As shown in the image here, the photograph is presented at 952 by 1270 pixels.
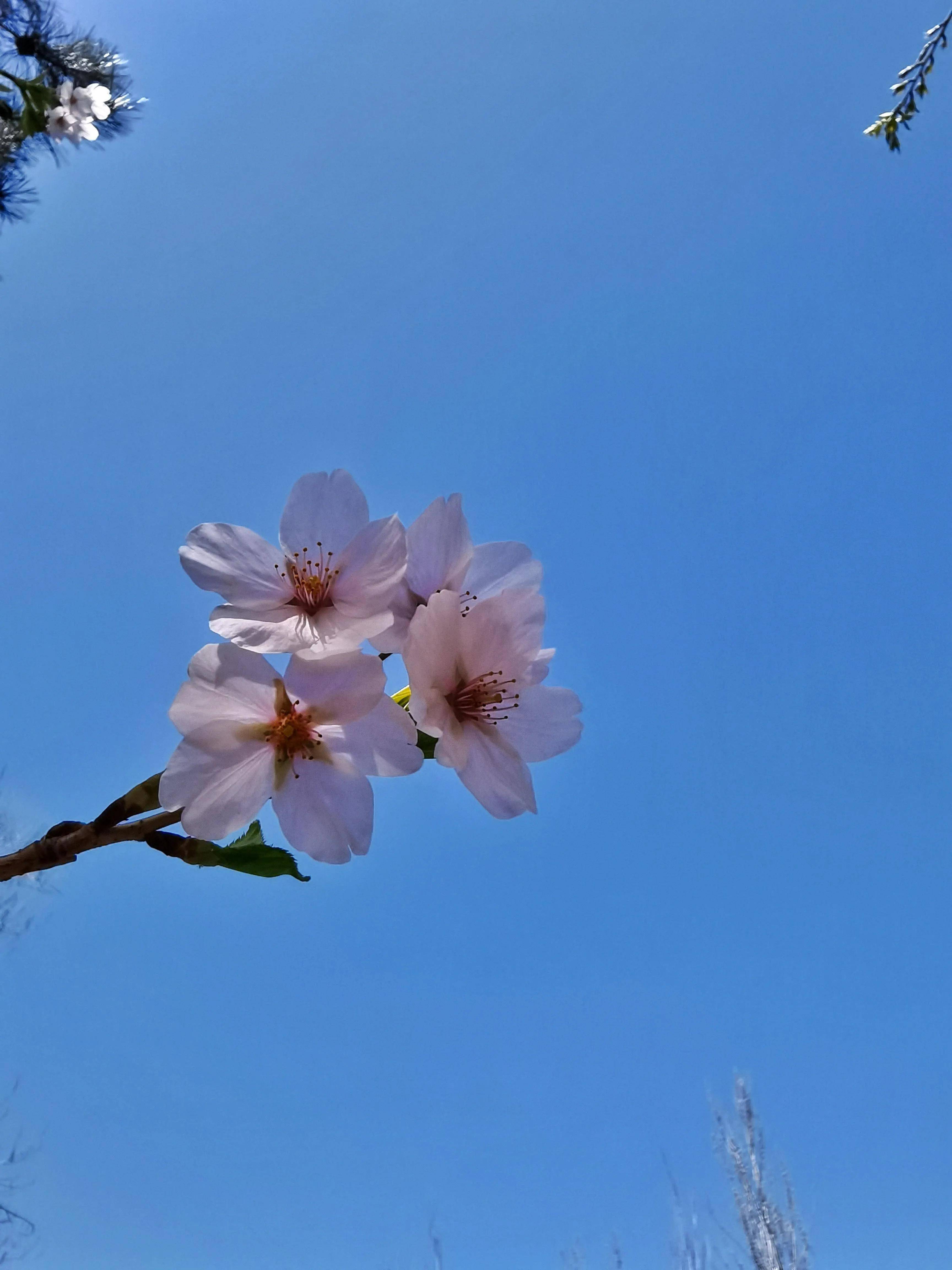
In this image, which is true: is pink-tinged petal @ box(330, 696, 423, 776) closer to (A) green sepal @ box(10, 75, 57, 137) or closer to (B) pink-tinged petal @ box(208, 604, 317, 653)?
(B) pink-tinged petal @ box(208, 604, 317, 653)

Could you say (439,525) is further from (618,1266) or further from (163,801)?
(618,1266)

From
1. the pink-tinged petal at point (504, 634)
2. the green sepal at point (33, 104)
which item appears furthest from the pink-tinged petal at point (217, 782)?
the green sepal at point (33, 104)

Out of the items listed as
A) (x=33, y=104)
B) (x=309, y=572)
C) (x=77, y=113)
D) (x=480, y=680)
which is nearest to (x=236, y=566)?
(x=309, y=572)

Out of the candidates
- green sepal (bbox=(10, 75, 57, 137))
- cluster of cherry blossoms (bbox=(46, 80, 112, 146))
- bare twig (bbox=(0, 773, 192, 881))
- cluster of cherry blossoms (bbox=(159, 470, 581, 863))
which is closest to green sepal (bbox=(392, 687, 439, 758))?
cluster of cherry blossoms (bbox=(159, 470, 581, 863))

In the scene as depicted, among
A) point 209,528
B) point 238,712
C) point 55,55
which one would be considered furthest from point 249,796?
point 55,55

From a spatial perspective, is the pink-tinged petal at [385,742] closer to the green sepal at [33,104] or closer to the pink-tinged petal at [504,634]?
the pink-tinged petal at [504,634]

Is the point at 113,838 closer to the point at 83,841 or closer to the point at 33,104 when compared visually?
the point at 83,841
